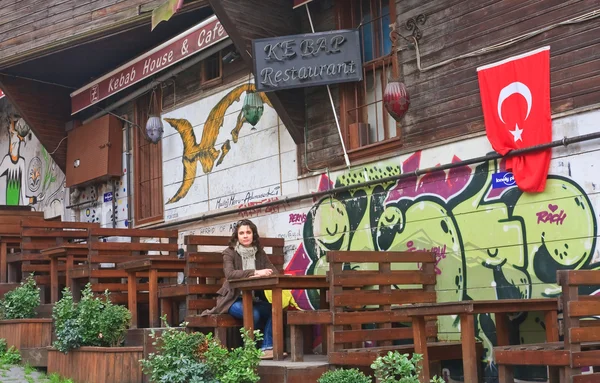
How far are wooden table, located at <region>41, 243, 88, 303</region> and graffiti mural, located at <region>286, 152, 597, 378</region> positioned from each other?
337 cm

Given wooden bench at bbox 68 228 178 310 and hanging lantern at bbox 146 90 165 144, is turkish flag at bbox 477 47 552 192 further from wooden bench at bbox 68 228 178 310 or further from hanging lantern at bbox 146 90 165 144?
hanging lantern at bbox 146 90 165 144

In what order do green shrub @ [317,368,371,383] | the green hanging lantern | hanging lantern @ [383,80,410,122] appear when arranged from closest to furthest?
green shrub @ [317,368,371,383], hanging lantern @ [383,80,410,122], the green hanging lantern

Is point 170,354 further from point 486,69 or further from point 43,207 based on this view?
point 43,207

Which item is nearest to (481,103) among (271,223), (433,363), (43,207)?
(433,363)

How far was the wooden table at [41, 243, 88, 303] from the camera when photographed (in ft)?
40.5

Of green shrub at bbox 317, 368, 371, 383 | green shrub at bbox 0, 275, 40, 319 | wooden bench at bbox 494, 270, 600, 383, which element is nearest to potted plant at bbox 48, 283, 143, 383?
green shrub at bbox 0, 275, 40, 319

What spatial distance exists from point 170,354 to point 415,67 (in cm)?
449

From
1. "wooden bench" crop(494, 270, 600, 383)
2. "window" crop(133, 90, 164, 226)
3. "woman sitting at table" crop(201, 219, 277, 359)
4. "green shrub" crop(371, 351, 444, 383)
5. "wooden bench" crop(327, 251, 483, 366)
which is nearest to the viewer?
"wooden bench" crop(494, 270, 600, 383)

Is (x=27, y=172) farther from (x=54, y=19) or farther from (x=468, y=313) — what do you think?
(x=468, y=313)

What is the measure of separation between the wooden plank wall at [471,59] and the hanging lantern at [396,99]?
139mm

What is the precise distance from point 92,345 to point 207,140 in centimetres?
440

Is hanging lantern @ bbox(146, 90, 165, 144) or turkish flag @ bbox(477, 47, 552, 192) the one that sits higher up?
hanging lantern @ bbox(146, 90, 165, 144)

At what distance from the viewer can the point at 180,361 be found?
345 inches

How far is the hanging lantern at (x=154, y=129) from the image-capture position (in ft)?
48.4
